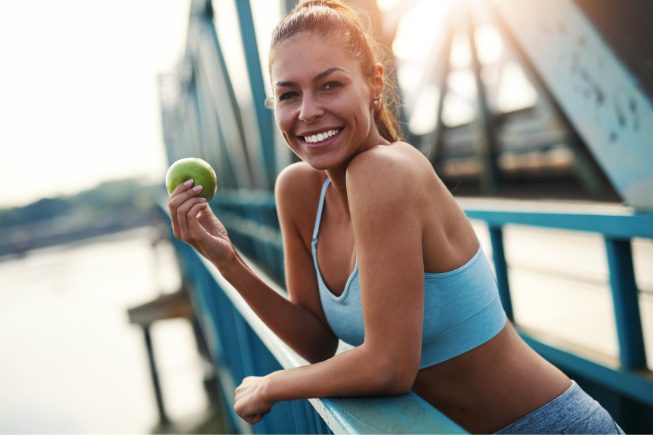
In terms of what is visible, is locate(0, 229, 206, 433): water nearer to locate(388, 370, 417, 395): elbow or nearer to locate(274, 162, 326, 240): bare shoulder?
locate(274, 162, 326, 240): bare shoulder

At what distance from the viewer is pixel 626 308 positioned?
6.63 feet

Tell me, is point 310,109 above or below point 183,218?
above

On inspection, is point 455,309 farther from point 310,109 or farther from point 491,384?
point 310,109

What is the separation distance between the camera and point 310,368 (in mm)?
1255

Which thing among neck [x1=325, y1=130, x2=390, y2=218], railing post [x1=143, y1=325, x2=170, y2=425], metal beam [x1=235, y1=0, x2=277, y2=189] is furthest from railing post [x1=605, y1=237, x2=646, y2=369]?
railing post [x1=143, y1=325, x2=170, y2=425]

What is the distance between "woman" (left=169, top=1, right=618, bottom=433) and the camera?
1.15 meters

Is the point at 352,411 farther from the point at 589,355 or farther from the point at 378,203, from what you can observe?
the point at 589,355

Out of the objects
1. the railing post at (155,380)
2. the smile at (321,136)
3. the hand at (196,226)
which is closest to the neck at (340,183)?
the smile at (321,136)

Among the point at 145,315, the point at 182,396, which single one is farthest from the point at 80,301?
the point at 145,315

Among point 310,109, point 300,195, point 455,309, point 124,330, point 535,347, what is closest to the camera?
point 455,309

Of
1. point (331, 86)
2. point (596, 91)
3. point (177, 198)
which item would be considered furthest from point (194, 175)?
point (596, 91)

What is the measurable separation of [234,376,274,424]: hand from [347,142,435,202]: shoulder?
541 millimetres

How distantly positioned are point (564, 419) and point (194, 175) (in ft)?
4.11

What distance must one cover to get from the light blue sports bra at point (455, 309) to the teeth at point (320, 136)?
0.36 m
